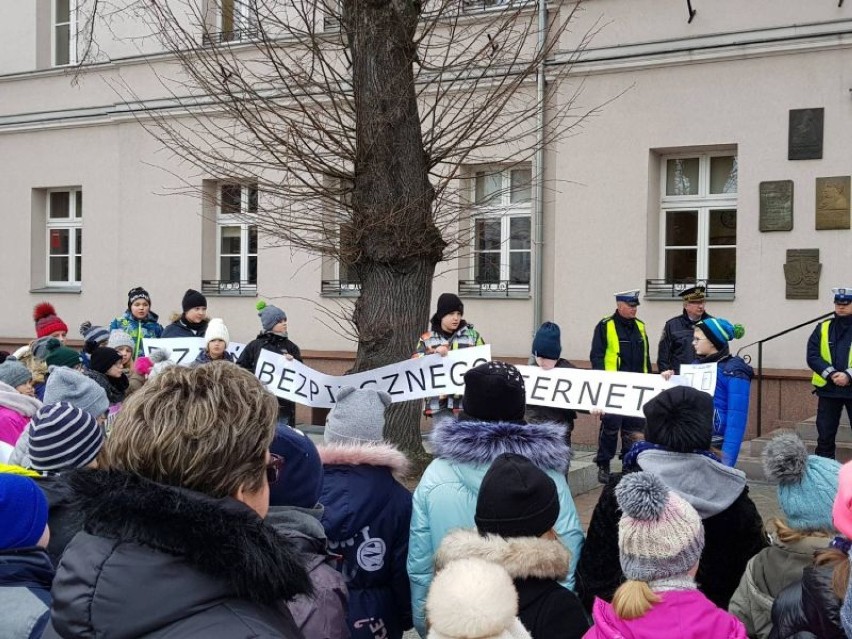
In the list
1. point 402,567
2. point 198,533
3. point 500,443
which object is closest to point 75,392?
point 402,567

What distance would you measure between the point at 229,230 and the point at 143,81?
288 cm

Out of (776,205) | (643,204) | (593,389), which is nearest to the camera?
(593,389)

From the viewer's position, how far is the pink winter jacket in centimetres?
269

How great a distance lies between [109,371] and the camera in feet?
25.0

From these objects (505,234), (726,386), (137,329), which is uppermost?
(505,234)

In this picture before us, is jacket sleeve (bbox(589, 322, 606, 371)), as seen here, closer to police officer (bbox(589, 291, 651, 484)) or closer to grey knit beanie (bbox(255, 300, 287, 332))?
police officer (bbox(589, 291, 651, 484))

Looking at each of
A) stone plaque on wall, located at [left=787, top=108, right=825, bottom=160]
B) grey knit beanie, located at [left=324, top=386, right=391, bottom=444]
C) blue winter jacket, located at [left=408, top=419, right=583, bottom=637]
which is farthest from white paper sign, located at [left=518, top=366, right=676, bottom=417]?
stone plaque on wall, located at [left=787, top=108, right=825, bottom=160]

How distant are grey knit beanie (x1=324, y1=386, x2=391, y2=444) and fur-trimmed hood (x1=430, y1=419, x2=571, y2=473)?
0.87 feet

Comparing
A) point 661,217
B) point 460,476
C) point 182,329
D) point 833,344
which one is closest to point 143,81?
Result: point 182,329

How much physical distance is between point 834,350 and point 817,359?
184 millimetres

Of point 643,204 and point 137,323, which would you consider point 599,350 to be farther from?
point 137,323

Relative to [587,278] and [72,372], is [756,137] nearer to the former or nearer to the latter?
[587,278]

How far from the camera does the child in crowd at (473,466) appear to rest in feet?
12.3

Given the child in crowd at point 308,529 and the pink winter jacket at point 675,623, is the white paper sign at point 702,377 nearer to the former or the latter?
the pink winter jacket at point 675,623
